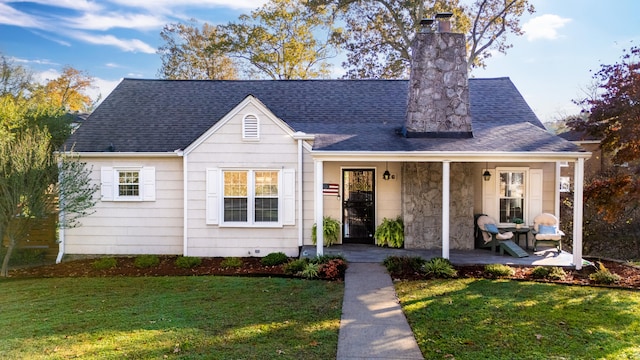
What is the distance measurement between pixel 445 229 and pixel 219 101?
856 cm

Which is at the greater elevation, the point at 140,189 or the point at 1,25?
the point at 1,25

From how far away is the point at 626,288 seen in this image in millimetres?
7840

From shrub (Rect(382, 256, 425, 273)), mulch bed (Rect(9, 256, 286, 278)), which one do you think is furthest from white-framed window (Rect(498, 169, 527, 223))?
mulch bed (Rect(9, 256, 286, 278))

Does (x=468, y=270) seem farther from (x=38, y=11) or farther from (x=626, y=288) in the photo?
(x=38, y=11)

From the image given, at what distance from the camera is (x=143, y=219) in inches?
440

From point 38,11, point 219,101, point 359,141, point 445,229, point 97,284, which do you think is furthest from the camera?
point 38,11

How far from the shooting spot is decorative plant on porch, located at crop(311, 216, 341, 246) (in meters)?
10.8

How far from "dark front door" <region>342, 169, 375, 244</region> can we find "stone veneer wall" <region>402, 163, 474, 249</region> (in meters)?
1.08

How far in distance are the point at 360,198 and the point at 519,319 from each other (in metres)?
5.98

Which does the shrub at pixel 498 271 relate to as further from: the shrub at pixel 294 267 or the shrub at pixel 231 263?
the shrub at pixel 231 263

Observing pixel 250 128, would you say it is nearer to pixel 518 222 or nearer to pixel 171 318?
pixel 171 318

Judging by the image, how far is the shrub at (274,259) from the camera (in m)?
9.88

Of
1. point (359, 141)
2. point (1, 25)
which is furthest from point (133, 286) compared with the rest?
point (1, 25)

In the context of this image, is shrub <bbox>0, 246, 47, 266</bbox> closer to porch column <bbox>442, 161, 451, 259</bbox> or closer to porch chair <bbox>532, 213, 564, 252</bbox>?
porch column <bbox>442, 161, 451, 259</bbox>
